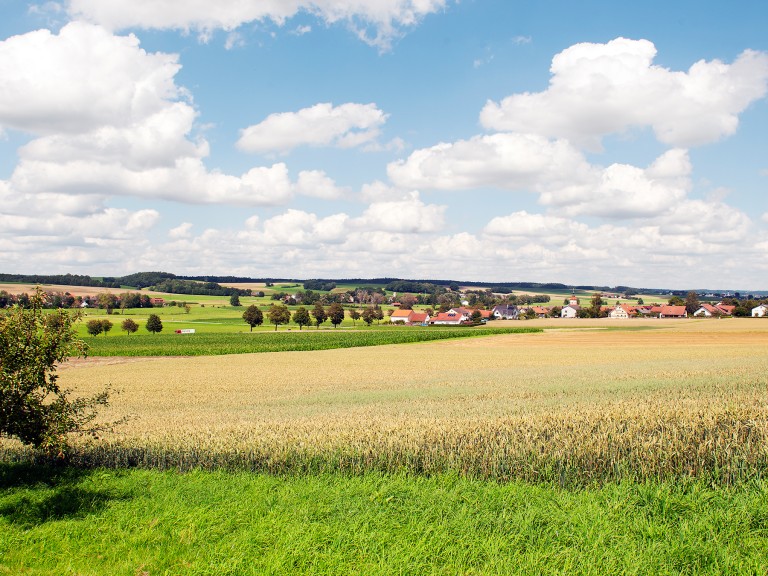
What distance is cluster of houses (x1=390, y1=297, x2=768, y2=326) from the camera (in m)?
151

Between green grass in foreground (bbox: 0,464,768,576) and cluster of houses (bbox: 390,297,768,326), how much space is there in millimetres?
129655

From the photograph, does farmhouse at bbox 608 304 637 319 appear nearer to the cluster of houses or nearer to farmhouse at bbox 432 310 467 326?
the cluster of houses

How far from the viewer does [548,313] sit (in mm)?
183125

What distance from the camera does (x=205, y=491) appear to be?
10508mm

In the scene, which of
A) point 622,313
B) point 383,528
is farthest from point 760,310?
point 383,528

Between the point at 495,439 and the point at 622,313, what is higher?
the point at 495,439

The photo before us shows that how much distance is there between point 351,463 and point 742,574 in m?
6.95

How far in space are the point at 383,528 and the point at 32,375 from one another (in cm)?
720

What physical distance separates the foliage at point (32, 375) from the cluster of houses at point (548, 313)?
130m

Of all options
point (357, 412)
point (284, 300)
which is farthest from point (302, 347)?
point (284, 300)

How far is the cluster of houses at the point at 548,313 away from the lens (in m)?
151

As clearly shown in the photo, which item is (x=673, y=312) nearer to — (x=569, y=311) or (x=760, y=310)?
(x=760, y=310)

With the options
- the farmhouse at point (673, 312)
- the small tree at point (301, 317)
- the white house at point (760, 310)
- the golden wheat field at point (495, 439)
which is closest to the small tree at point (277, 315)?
the small tree at point (301, 317)

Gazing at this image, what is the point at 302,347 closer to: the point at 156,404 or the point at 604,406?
the point at 156,404
